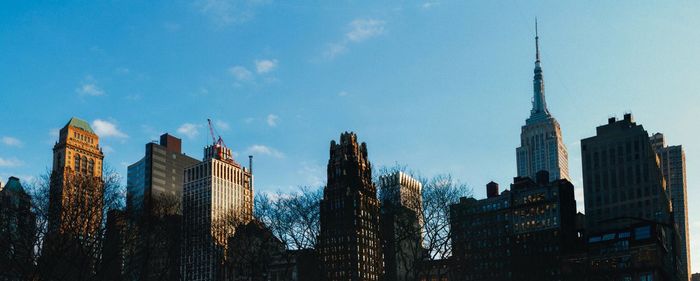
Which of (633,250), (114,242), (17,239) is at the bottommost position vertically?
(17,239)

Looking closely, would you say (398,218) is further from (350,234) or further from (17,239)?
(17,239)

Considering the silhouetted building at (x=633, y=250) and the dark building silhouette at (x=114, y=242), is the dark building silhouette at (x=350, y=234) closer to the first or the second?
the dark building silhouette at (x=114, y=242)

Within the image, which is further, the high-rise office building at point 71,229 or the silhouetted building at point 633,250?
the silhouetted building at point 633,250

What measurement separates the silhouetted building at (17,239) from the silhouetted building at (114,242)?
19.9 ft

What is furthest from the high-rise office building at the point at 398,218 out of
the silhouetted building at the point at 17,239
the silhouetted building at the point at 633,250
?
the silhouetted building at the point at 633,250

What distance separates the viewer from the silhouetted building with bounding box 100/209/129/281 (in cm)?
7208

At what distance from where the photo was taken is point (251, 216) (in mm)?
92875

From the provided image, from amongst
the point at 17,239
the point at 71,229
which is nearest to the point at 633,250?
the point at 71,229

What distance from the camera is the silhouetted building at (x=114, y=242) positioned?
236ft

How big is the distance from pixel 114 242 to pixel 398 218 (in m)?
23.9

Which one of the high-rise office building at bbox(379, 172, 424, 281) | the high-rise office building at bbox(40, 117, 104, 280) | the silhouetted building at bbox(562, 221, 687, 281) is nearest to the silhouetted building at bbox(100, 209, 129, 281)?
the high-rise office building at bbox(40, 117, 104, 280)

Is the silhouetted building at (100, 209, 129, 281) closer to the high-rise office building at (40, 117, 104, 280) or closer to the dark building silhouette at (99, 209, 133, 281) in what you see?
the dark building silhouette at (99, 209, 133, 281)

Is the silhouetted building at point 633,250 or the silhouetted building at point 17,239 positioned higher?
the silhouetted building at point 633,250

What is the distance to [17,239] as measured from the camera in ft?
221
